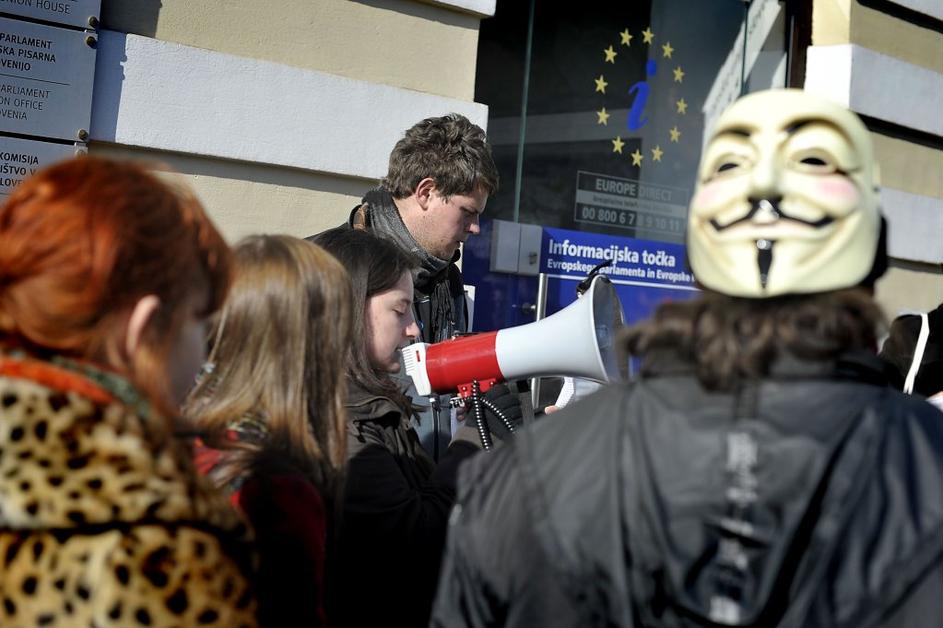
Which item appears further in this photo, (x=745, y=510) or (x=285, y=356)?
(x=285, y=356)

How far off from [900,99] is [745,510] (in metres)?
5.70

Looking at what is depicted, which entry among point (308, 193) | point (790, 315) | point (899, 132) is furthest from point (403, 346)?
point (899, 132)

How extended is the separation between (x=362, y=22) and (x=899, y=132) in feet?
12.4

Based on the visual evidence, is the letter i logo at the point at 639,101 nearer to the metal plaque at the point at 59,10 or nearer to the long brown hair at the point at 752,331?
the metal plaque at the point at 59,10

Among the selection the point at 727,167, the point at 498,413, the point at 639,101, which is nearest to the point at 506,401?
the point at 498,413

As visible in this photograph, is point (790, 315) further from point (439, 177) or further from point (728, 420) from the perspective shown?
point (439, 177)

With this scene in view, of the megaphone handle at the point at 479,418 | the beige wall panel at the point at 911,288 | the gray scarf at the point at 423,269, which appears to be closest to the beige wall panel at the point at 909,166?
the beige wall panel at the point at 911,288

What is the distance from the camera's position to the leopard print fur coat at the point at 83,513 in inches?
50.8

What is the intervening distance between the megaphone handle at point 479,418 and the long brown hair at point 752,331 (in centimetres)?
120

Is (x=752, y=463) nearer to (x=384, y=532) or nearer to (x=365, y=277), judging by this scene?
(x=384, y=532)

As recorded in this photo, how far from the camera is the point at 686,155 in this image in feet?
19.3

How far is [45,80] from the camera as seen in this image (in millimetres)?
3461

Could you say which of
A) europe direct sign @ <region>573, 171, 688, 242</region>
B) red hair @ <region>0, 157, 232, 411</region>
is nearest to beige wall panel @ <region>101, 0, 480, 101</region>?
europe direct sign @ <region>573, 171, 688, 242</region>

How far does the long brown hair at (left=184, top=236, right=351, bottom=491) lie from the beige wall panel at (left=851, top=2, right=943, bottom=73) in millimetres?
5045
